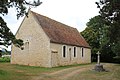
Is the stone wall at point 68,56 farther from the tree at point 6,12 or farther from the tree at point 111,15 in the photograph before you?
the tree at point 6,12

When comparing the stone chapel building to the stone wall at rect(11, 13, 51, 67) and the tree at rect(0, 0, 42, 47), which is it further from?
the tree at rect(0, 0, 42, 47)

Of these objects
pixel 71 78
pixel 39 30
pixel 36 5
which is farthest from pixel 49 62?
pixel 36 5

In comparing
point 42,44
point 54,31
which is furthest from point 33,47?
point 54,31

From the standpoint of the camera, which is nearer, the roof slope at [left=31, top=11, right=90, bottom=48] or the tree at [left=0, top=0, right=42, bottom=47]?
the tree at [left=0, top=0, right=42, bottom=47]

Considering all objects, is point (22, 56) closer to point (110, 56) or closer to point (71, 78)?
point (71, 78)

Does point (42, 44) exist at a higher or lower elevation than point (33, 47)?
higher

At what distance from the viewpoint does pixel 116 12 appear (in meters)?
24.1

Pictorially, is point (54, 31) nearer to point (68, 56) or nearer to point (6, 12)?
point (68, 56)

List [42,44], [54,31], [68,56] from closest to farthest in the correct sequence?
[42,44], [54,31], [68,56]

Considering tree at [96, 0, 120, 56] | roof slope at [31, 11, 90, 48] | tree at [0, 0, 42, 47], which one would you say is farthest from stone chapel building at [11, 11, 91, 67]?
tree at [0, 0, 42, 47]

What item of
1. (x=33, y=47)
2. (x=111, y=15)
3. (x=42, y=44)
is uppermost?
(x=111, y=15)

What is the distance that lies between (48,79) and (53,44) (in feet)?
53.9

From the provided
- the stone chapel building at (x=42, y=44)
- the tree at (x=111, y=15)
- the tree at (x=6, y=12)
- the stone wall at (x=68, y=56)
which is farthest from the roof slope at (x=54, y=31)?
the tree at (x=6, y=12)

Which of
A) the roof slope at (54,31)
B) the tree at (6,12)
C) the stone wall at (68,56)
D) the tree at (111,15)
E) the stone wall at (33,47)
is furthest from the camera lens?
the roof slope at (54,31)
